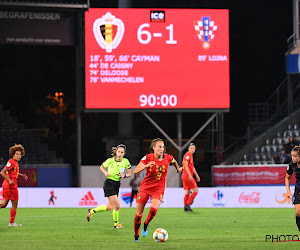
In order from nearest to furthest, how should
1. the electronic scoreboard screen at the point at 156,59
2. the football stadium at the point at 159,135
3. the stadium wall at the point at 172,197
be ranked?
the football stadium at the point at 159,135 → the stadium wall at the point at 172,197 → the electronic scoreboard screen at the point at 156,59

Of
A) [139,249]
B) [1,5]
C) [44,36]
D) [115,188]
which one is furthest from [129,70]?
[139,249]

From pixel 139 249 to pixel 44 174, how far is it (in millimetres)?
20152

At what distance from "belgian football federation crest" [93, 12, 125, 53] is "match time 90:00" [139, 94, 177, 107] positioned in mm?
2333

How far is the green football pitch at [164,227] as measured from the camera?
1359 cm

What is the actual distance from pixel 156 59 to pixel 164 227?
13136 millimetres

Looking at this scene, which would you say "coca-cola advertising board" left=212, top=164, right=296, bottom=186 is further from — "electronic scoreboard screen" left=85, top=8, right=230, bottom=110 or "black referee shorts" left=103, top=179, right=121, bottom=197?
"black referee shorts" left=103, top=179, right=121, bottom=197

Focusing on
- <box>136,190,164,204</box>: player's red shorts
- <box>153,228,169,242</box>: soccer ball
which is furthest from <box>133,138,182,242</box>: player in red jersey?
<box>153,228,169,242</box>: soccer ball

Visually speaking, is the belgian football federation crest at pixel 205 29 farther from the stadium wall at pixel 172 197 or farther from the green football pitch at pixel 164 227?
the green football pitch at pixel 164 227

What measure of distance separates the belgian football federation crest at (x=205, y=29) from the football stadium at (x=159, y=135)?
40mm

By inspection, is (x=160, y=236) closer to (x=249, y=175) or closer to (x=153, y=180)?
(x=153, y=180)

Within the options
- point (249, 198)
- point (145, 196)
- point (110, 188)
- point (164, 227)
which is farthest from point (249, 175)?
point (145, 196)

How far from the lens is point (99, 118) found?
158 feet

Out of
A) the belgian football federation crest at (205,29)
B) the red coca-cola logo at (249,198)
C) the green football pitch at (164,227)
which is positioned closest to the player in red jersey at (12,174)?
the green football pitch at (164,227)

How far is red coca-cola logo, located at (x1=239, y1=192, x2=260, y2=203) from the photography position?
92.6 feet
